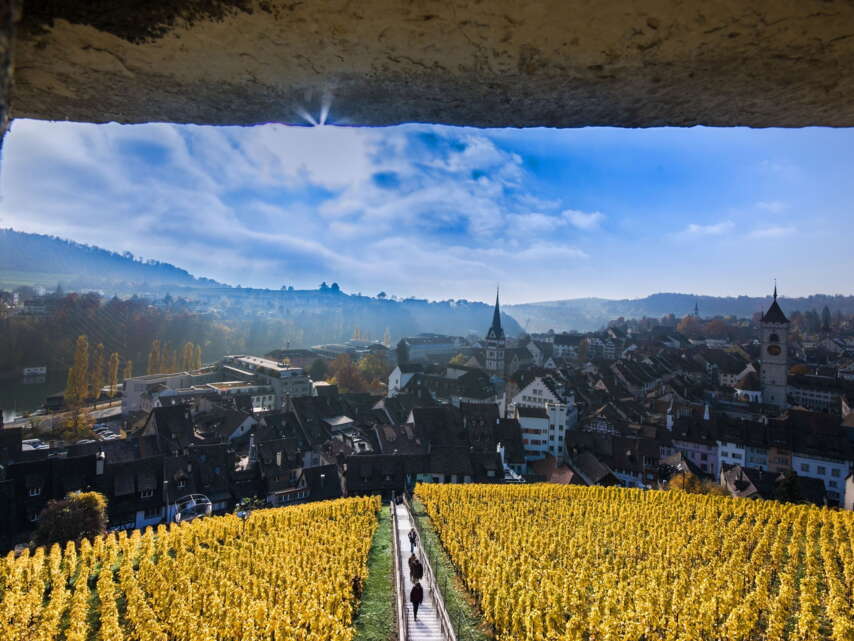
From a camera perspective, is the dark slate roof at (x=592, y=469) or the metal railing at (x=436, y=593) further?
the dark slate roof at (x=592, y=469)

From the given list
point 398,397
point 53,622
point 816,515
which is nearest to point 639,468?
point 816,515

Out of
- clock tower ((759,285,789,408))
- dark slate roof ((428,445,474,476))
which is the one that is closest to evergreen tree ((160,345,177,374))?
dark slate roof ((428,445,474,476))

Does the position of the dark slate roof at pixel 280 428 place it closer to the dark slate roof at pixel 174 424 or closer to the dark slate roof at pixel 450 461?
the dark slate roof at pixel 174 424

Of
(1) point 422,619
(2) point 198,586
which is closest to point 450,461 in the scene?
(2) point 198,586

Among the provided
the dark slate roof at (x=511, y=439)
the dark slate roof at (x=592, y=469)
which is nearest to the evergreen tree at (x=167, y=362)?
the dark slate roof at (x=511, y=439)

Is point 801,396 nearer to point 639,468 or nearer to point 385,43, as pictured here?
point 639,468

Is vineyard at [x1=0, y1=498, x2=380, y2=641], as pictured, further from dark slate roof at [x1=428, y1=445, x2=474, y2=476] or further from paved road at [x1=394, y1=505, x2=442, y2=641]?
dark slate roof at [x1=428, y1=445, x2=474, y2=476]

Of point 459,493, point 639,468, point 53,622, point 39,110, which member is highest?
point 39,110
